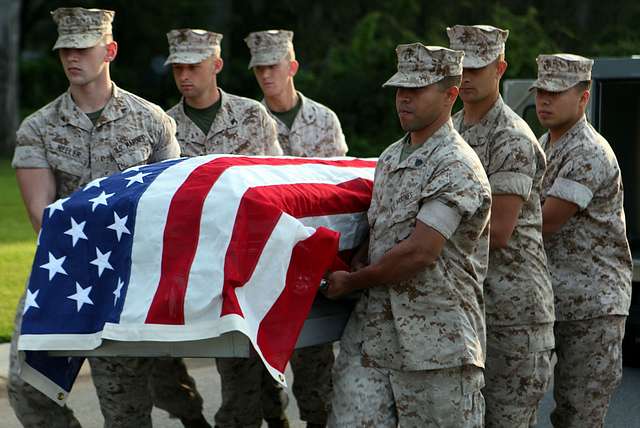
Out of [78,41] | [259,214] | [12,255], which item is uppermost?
[78,41]

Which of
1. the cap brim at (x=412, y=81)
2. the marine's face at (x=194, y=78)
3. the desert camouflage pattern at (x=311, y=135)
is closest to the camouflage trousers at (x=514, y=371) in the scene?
the cap brim at (x=412, y=81)

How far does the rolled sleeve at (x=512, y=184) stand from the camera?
4.98 metres

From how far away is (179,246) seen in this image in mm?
4598

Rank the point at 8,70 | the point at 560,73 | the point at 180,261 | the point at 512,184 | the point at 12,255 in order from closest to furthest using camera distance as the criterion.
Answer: the point at 180,261, the point at 512,184, the point at 560,73, the point at 12,255, the point at 8,70

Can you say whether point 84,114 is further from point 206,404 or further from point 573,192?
point 206,404

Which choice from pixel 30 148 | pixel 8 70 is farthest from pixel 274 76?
pixel 8 70

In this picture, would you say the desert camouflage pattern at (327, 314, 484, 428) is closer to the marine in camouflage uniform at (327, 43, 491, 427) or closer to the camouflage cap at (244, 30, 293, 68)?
the marine in camouflage uniform at (327, 43, 491, 427)

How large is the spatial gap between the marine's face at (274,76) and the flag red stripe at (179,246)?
2.86m

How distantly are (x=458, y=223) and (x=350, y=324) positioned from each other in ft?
2.12

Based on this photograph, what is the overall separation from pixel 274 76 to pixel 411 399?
11.1 feet

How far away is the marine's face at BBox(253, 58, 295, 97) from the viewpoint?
25.0ft

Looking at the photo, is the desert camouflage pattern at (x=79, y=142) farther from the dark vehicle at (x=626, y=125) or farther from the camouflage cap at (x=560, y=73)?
the dark vehicle at (x=626, y=125)

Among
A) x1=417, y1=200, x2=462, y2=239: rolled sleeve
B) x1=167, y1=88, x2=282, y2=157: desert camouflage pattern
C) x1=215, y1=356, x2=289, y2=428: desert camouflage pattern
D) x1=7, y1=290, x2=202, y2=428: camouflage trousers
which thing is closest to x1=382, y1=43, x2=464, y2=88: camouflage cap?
x1=417, y1=200, x2=462, y2=239: rolled sleeve

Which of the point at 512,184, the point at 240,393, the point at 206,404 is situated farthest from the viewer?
the point at 206,404
